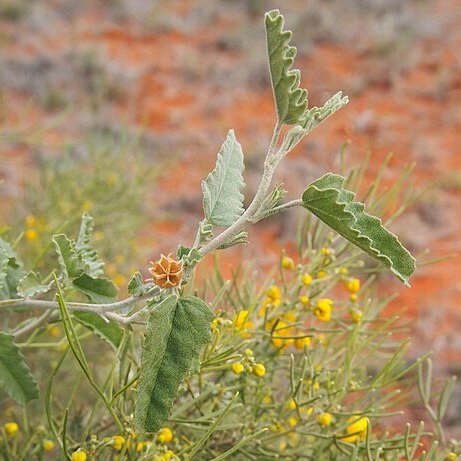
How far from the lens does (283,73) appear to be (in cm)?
75

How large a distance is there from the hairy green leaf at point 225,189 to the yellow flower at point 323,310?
0.39 metres

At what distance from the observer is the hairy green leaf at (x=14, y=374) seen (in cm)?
92

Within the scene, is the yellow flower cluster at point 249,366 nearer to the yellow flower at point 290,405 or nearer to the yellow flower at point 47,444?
the yellow flower at point 290,405

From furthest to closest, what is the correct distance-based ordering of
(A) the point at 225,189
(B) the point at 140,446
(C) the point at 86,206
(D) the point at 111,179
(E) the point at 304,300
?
(D) the point at 111,179, (C) the point at 86,206, (E) the point at 304,300, (B) the point at 140,446, (A) the point at 225,189

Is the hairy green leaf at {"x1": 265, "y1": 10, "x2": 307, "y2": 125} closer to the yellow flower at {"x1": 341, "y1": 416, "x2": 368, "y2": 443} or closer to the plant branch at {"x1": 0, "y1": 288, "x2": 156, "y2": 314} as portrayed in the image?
the plant branch at {"x1": 0, "y1": 288, "x2": 156, "y2": 314}

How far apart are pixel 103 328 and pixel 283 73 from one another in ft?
1.43

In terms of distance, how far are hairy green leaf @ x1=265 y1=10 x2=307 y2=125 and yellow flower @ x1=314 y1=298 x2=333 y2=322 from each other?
19.2 inches

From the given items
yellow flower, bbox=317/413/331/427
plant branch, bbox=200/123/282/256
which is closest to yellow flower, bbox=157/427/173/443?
yellow flower, bbox=317/413/331/427

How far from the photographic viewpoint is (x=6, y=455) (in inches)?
43.1

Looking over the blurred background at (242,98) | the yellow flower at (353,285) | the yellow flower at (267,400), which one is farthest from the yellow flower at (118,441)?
the blurred background at (242,98)

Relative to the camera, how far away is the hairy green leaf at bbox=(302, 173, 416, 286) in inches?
29.1

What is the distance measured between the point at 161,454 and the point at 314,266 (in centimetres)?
48

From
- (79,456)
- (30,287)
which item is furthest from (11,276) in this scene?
(79,456)

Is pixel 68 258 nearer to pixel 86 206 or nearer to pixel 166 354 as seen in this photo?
pixel 166 354
